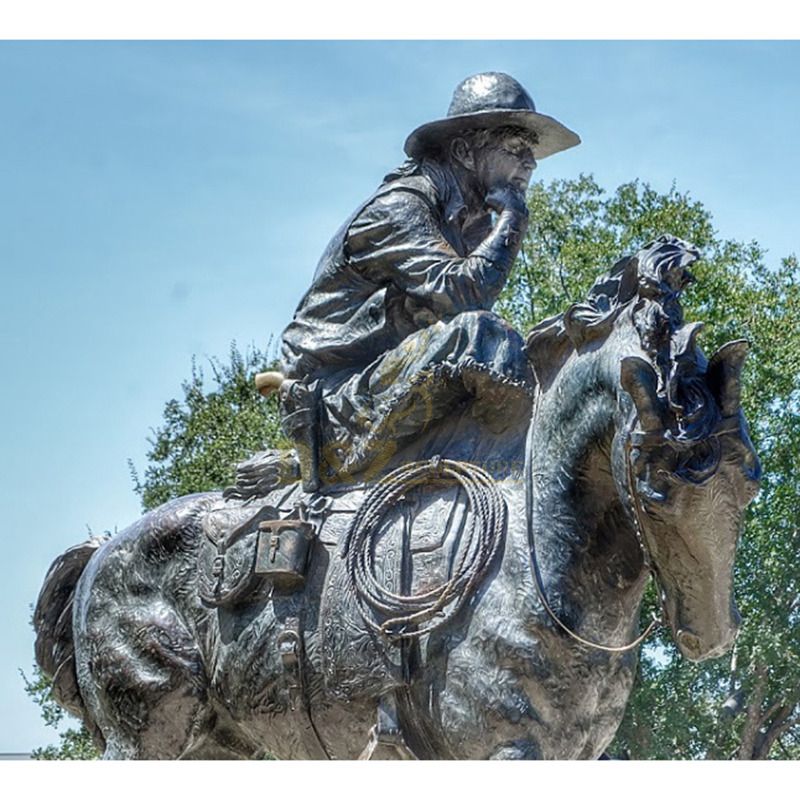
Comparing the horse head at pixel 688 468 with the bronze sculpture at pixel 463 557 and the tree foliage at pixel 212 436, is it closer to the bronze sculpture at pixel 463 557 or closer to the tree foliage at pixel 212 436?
the bronze sculpture at pixel 463 557

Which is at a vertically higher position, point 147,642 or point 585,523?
point 585,523

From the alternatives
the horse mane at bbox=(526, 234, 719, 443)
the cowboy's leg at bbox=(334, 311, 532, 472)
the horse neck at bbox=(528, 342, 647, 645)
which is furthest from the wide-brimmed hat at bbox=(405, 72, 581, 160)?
the horse neck at bbox=(528, 342, 647, 645)

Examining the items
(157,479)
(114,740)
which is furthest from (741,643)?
(114,740)

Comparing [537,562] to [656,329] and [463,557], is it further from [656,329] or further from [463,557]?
[656,329]

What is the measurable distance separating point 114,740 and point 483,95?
3.15m

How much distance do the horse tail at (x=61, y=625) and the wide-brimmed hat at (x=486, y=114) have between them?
7.92 feet

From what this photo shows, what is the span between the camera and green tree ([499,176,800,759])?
18859 millimetres

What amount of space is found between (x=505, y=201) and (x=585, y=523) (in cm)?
161

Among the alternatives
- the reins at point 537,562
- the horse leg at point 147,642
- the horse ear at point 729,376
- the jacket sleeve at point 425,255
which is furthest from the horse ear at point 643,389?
the horse leg at point 147,642

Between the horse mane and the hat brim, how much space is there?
118 centimetres

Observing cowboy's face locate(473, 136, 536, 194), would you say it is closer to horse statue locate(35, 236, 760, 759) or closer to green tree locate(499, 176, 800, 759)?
horse statue locate(35, 236, 760, 759)

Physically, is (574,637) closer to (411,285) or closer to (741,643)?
(411,285)

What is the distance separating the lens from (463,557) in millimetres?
5758

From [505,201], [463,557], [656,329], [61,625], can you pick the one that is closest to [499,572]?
[463,557]
